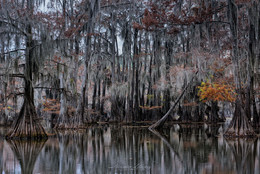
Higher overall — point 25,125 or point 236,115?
point 236,115

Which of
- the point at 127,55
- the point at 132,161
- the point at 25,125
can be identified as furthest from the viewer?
the point at 127,55

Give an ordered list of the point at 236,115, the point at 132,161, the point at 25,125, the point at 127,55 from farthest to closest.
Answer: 1. the point at 127,55
2. the point at 236,115
3. the point at 25,125
4. the point at 132,161

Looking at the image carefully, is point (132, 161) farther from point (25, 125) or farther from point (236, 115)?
point (236, 115)

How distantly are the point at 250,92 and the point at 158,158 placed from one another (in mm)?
8689

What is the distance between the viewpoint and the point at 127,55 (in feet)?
82.5

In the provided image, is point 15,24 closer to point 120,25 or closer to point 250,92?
point 250,92

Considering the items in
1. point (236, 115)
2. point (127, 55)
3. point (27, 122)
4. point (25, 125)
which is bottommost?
point (25, 125)

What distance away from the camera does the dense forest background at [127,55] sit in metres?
10.8

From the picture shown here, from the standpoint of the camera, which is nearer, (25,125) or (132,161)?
(132,161)

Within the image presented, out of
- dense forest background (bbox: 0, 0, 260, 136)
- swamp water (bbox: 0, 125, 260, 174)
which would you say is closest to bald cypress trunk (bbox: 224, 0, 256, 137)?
dense forest background (bbox: 0, 0, 260, 136)

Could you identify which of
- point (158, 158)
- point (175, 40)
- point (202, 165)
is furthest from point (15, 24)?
point (175, 40)

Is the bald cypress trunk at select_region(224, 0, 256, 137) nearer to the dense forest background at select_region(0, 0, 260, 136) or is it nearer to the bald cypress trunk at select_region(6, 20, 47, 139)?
the dense forest background at select_region(0, 0, 260, 136)

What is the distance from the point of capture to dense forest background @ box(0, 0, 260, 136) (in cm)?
1083

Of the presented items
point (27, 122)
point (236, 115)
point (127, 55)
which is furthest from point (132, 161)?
point (127, 55)
